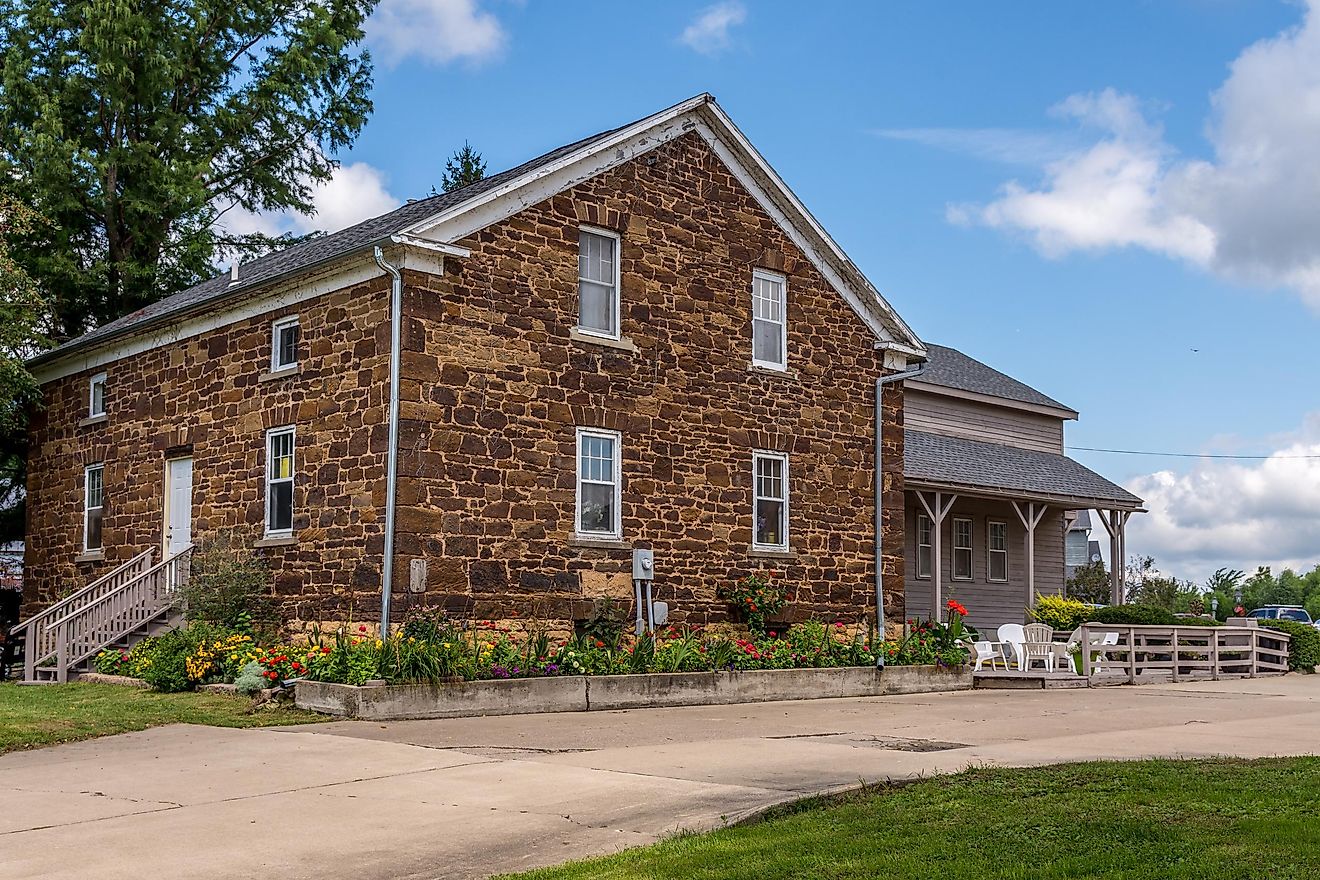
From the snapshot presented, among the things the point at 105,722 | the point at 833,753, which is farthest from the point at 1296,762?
the point at 105,722

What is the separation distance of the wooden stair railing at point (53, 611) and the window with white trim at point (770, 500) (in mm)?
9661

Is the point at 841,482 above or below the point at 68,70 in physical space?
below

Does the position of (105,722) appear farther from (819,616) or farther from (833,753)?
(819,616)

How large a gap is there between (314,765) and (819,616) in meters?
12.4

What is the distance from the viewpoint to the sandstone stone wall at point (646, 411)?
59.6ft

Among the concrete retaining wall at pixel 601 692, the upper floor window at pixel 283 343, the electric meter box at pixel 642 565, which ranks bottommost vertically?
the concrete retaining wall at pixel 601 692

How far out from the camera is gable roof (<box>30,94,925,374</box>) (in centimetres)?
1883

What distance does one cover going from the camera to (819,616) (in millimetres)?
22734

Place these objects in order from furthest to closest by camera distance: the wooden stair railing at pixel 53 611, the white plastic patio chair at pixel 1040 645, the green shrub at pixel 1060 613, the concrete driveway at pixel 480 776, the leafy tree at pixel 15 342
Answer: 1. the green shrub at pixel 1060 613
2. the white plastic patio chair at pixel 1040 645
3. the leafy tree at pixel 15 342
4. the wooden stair railing at pixel 53 611
5. the concrete driveway at pixel 480 776

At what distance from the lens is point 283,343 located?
20.2m

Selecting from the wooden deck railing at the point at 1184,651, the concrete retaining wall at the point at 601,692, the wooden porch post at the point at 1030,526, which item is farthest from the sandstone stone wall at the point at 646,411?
A: the wooden porch post at the point at 1030,526

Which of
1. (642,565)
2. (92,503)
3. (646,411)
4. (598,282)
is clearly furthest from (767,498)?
(92,503)

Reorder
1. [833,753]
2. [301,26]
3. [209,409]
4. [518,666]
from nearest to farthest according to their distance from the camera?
[833,753] < [518,666] < [209,409] < [301,26]

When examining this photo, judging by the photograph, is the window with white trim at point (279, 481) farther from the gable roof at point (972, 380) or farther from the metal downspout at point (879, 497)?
the gable roof at point (972, 380)
